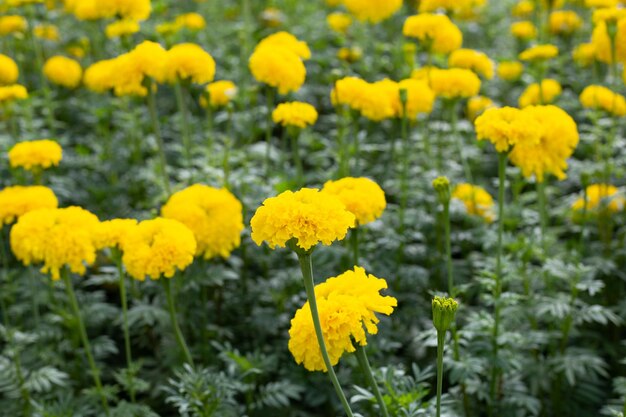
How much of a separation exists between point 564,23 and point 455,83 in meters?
2.56

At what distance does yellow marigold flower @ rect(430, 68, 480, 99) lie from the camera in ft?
10.8

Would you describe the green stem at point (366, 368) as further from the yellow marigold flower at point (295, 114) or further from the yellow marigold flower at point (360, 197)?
the yellow marigold flower at point (295, 114)

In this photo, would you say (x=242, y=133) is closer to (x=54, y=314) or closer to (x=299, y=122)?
(x=299, y=122)

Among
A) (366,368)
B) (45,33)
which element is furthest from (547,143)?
(45,33)

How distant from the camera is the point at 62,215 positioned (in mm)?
2598

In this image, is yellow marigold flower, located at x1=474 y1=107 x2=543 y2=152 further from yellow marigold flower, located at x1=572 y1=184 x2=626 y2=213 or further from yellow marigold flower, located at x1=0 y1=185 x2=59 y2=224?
yellow marigold flower, located at x1=0 y1=185 x2=59 y2=224

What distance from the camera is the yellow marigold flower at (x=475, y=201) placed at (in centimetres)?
359

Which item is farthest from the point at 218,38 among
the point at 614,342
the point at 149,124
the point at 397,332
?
the point at 614,342

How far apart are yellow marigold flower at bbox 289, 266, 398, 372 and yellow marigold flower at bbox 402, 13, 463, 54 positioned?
191cm

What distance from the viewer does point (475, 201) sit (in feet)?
11.9

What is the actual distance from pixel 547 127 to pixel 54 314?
2296mm

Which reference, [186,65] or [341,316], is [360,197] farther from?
[186,65]

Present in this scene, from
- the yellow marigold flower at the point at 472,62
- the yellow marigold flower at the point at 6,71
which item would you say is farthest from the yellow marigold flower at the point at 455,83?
the yellow marigold flower at the point at 6,71

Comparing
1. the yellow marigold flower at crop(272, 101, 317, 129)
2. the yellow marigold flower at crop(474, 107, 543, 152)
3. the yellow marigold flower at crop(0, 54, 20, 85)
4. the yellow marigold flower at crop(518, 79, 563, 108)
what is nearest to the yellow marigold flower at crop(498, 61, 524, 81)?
the yellow marigold flower at crop(518, 79, 563, 108)
